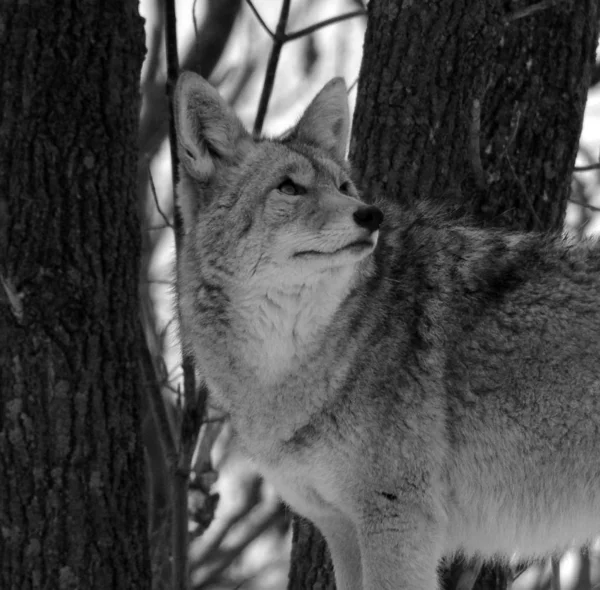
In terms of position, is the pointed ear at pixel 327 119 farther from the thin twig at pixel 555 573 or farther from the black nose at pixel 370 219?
the thin twig at pixel 555 573

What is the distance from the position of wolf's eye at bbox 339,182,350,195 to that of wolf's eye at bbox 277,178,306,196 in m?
0.29

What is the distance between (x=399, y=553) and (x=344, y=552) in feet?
1.84

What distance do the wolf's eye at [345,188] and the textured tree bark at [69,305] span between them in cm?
107

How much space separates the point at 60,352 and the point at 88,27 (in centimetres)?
160

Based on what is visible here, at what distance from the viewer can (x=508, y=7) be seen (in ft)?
20.1

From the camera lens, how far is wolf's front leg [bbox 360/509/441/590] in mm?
4742

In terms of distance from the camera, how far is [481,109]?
607 centimetres

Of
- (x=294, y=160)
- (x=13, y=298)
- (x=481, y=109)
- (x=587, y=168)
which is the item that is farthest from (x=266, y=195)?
(x=587, y=168)

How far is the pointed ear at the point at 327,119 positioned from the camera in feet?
18.8

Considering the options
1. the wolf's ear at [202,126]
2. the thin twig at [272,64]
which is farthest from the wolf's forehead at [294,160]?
the thin twig at [272,64]

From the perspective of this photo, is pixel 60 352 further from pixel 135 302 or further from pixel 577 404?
pixel 577 404

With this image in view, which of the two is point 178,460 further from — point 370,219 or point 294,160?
point 370,219

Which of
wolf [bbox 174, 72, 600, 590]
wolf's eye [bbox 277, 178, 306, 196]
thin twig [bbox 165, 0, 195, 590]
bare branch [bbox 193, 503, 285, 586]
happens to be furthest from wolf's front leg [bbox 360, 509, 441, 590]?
bare branch [bbox 193, 503, 285, 586]

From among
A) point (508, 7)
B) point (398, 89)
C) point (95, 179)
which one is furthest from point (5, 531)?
point (508, 7)
